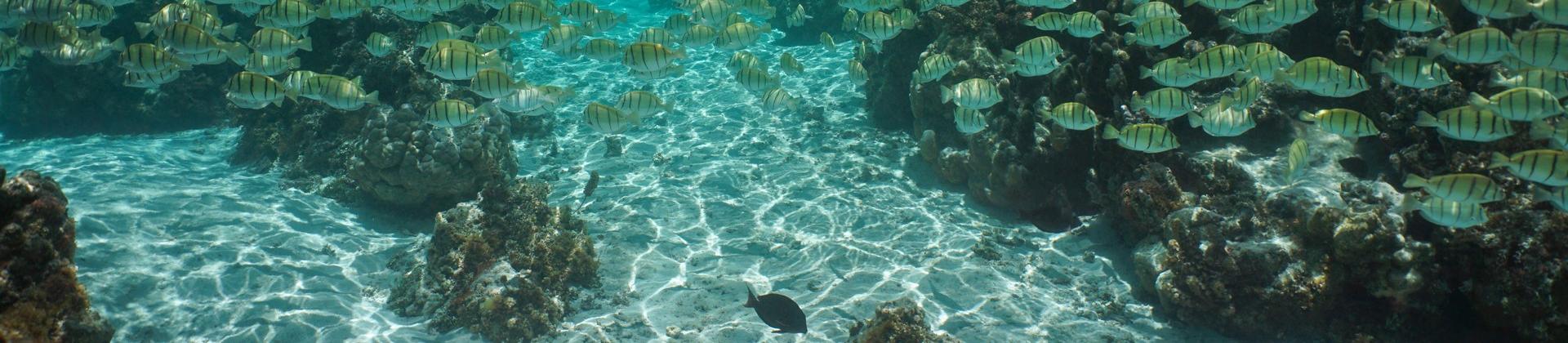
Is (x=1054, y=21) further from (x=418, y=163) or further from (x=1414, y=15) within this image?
(x=418, y=163)

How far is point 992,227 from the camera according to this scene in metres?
8.30

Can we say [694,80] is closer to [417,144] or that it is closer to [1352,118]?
[417,144]

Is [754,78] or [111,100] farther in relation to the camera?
[111,100]

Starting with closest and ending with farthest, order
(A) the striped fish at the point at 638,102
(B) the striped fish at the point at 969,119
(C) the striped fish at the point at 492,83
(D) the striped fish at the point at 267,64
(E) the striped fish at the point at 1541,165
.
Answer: (E) the striped fish at the point at 1541,165
(C) the striped fish at the point at 492,83
(A) the striped fish at the point at 638,102
(B) the striped fish at the point at 969,119
(D) the striped fish at the point at 267,64

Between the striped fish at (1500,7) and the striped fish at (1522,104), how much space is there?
3.19ft

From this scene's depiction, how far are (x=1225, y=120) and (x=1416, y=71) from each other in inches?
47.6

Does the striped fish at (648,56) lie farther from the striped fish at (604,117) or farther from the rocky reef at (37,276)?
the rocky reef at (37,276)

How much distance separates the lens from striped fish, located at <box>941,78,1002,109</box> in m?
6.87

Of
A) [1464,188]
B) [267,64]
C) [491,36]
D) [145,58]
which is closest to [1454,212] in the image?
[1464,188]

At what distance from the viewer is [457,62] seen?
20.4 ft

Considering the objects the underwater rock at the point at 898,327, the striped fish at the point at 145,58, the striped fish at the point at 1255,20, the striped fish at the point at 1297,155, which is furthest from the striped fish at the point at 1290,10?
the striped fish at the point at 145,58

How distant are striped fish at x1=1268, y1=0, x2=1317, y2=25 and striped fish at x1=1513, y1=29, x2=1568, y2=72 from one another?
1248 mm

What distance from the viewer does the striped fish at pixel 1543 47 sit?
Result: 4555mm

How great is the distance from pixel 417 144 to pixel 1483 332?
1068cm
